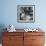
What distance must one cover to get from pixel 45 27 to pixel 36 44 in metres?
0.78

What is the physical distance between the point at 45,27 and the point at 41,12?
51 centimetres

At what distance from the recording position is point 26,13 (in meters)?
4.22

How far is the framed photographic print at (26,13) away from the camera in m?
4.18

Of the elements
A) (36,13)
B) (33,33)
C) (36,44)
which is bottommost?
(36,44)

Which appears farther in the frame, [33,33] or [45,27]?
[45,27]

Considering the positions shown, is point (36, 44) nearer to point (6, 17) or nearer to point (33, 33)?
point (33, 33)

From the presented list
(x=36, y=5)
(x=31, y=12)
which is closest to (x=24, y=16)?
(x=31, y=12)

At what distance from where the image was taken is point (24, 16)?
13.8 feet

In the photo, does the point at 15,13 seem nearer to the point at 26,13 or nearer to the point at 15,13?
the point at 15,13

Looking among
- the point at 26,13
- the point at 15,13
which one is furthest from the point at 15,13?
the point at 26,13

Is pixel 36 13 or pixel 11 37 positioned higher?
pixel 36 13

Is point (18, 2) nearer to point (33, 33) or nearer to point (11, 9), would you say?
point (11, 9)

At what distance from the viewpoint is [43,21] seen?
424 centimetres

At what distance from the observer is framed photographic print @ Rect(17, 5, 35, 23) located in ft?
13.7
